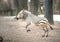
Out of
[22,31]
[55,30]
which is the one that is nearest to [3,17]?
[22,31]

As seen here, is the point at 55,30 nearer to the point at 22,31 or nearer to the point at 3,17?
the point at 22,31

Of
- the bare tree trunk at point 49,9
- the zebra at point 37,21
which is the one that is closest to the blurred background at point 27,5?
the bare tree trunk at point 49,9

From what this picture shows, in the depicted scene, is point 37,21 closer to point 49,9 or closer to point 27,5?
point 49,9

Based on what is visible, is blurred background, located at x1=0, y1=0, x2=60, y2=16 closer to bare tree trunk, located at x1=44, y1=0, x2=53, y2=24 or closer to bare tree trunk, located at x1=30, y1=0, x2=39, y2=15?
bare tree trunk, located at x1=30, y1=0, x2=39, y2=15

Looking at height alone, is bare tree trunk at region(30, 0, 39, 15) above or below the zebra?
above

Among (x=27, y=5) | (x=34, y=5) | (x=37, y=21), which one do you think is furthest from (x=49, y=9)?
(x=37, y=21)

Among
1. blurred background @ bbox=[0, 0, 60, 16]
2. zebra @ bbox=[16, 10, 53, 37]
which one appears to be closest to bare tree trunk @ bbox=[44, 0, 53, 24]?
blurred background @ bbox=[0, 0, 60, 16]

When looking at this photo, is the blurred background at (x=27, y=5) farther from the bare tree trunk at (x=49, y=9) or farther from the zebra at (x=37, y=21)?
the zebra at (x=37, y=21)

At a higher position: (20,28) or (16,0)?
(16,0)

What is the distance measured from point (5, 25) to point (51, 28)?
94 cm

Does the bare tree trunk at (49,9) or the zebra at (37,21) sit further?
the bare tree trunk at (49,9)

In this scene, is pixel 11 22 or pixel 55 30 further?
pixel 11 22

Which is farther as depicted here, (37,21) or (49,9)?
(49,9)

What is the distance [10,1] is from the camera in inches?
245
